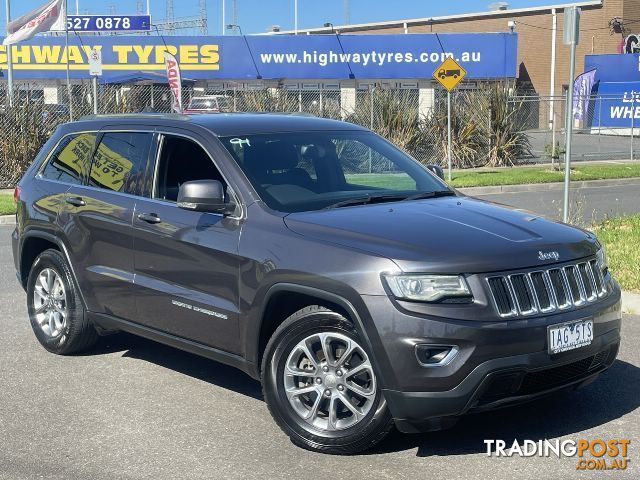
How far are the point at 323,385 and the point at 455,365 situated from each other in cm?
78

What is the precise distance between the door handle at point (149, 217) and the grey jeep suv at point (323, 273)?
0.02 meters

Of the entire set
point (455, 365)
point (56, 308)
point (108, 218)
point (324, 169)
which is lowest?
point (56, 308)

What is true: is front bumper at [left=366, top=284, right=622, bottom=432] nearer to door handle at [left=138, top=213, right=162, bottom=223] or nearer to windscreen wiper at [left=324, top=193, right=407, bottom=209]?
windscreen wiper at [left=324, top=193, right=407, bottom=209]

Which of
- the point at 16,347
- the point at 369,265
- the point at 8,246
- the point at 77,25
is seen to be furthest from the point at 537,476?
the point at 77,25

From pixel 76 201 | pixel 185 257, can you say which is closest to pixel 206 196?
pixel 185 257

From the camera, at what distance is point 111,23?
51969 mm

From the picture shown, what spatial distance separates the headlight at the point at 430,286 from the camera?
4359 millimetres

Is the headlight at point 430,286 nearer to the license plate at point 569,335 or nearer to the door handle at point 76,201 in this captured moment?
the license plate at point 569,335

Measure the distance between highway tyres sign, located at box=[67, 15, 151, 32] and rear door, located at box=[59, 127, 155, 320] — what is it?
4695 cm

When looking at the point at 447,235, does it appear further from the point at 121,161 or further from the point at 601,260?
the point at 121,161

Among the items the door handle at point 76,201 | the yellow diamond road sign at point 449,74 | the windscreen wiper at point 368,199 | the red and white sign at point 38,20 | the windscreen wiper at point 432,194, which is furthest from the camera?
the red and white sign at point 38,20

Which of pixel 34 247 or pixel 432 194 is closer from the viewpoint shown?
pixel 432 194

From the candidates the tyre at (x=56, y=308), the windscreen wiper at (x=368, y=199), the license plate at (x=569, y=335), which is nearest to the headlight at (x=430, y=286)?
the license plate at (x=569, y=335)

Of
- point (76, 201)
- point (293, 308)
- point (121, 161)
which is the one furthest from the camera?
point (76, 201)
